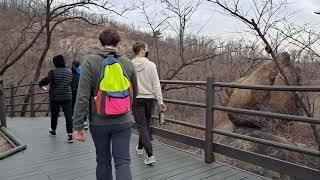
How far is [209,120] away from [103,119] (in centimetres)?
220

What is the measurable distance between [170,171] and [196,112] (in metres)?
12.8

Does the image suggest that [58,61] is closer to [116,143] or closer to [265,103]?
[116,143]

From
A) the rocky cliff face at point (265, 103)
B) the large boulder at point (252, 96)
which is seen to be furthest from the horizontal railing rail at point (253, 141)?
the large boulder at point (252, 96)

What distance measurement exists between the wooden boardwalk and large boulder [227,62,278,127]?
7838 mm

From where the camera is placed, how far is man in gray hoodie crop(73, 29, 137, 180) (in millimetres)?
3207

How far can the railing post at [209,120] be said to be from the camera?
5031mm

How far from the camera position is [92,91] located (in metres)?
3.30

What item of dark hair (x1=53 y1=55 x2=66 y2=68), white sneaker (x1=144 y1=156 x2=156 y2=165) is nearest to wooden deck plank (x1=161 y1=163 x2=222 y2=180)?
white sneaker (x1=144 y1=156 x2=156 y2=165)

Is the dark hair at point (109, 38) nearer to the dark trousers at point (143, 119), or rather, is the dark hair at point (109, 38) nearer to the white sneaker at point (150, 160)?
the dark trousers at point (143, 119)

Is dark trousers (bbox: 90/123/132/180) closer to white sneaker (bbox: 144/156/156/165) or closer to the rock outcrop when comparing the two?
white sneaker (bbox: 144/156/156/165)

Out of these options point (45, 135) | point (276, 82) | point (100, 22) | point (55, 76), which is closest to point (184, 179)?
point (55, 76)

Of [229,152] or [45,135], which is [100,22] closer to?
[45,135]

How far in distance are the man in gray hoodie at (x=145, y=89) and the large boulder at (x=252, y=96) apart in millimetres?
8373

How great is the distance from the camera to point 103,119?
10.7 ft
